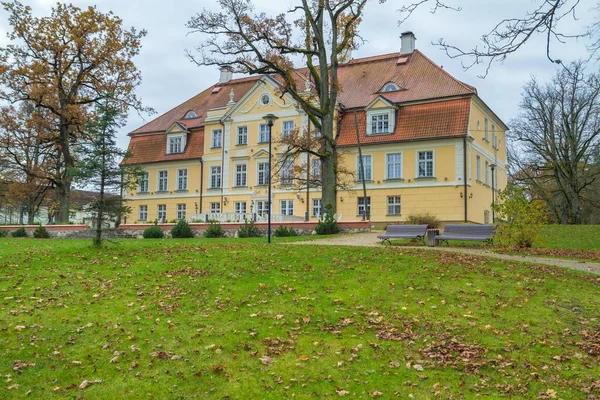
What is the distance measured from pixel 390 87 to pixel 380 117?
7.60 feet

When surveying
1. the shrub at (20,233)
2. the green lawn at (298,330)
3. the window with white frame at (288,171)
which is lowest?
the green lawn at (298,330)

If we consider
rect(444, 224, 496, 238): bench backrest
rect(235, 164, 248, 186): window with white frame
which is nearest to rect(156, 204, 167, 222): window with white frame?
rect(235, 164, 248, 186): window with white frame

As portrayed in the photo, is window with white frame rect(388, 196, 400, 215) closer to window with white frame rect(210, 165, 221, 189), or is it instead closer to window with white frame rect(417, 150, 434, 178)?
window with white frame rect(417, 150, 434, 178)

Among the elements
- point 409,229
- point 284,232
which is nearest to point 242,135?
point 284,232

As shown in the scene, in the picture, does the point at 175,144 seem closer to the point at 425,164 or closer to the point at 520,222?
the point at 425,164

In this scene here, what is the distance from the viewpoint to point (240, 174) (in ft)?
128

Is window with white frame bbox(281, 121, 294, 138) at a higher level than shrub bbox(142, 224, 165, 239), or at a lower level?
higher

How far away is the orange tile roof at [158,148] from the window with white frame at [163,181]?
1.11 meters

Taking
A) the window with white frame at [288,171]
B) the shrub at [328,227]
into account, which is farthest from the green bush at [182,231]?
the window with white frame at [288,171]

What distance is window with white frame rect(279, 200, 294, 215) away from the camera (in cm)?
3662

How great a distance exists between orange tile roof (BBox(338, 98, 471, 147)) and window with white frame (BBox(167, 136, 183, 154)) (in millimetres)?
13439

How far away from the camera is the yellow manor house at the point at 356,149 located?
31922mm

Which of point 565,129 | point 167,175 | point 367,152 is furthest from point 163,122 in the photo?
point 565,129

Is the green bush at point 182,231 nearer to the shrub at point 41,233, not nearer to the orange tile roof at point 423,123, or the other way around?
the shrub at point 41,233
